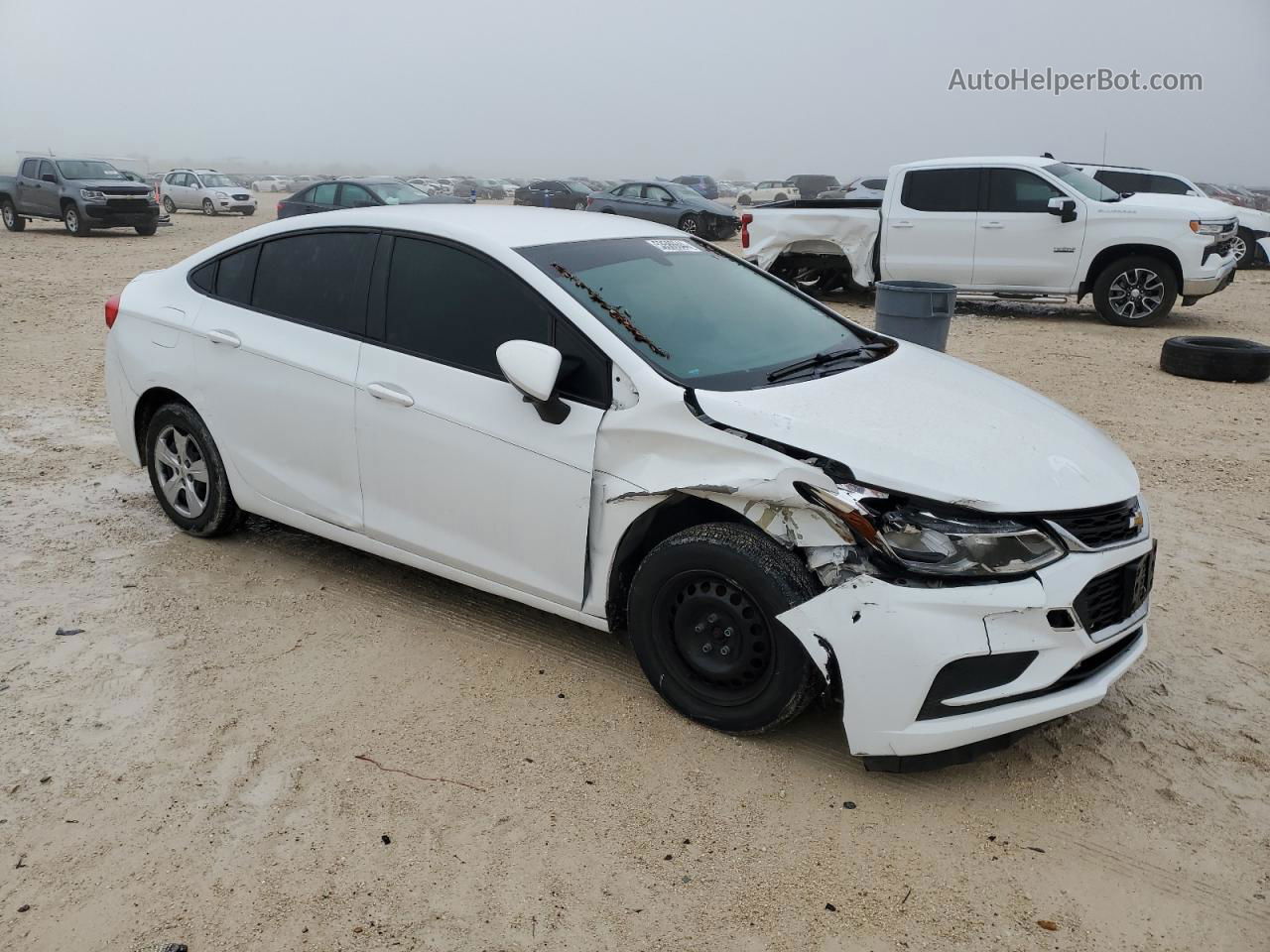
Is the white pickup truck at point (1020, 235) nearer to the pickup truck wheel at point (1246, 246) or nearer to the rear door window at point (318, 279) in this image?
the pickup truck wheel at point (1246, 246)

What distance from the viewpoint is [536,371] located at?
343cm

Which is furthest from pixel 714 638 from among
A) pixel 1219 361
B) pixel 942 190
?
pixel 942 190

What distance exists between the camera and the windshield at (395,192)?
18.3 m

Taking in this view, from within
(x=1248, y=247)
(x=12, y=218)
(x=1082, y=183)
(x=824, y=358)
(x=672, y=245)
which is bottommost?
(x=12, y=218)

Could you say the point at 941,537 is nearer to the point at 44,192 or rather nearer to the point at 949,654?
the point at 949,654

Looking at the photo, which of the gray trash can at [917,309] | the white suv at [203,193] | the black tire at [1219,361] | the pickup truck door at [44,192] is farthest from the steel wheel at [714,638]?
the white suv at [203,193]

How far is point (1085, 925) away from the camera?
2.68 meters

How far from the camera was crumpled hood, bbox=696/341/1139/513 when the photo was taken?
308 centimetres

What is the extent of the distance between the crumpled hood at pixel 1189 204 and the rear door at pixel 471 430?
9.85 metres

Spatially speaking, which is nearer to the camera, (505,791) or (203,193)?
(505,791)

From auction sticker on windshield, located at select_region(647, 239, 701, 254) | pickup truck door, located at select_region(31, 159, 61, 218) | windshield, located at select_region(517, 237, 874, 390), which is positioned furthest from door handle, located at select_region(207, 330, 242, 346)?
pickup truck door, located at select_region(31, 159, 61, 218)

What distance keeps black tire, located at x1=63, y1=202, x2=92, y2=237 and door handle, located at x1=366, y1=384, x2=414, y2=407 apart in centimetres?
2072

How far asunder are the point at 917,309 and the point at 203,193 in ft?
91.7

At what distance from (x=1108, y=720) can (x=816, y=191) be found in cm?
4395
